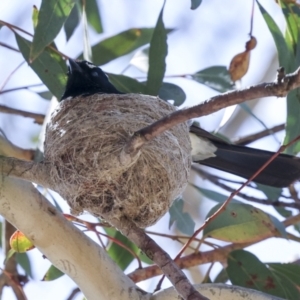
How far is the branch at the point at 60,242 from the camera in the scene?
199cm

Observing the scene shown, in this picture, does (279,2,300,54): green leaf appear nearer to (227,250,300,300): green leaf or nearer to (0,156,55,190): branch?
(227,250,300,300): green leaf

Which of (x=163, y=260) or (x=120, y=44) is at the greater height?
(x=120, y=44)

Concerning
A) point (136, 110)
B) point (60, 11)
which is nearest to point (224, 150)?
point (136, 110)

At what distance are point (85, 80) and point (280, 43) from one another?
796mm

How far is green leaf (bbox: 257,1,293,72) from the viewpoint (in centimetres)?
260

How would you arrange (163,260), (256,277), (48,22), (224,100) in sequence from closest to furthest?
(224,100)
(163,260)
(48,22)
(256,277)

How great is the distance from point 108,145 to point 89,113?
0.28 m

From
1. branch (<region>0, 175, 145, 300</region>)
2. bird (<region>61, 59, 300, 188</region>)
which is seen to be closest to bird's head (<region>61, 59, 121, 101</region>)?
bird (<region>61, 59, 300, 188</region>)

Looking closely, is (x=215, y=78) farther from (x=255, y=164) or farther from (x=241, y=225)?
(x=241, y=225)

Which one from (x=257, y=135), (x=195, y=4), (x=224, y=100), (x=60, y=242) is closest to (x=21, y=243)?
(x=60, y=242)

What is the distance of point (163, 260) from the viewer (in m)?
1.78

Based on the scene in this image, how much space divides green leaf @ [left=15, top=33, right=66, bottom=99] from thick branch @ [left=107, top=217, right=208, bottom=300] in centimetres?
77

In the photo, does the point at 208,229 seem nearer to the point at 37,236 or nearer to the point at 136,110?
the point at 136,110

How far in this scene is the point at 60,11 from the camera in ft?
7.99
